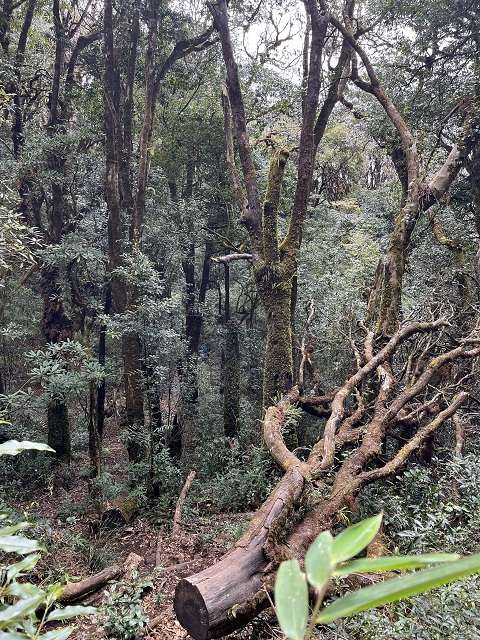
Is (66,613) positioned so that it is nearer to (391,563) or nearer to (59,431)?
(391,563)

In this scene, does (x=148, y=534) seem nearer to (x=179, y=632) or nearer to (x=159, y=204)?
(x=179, y=632)

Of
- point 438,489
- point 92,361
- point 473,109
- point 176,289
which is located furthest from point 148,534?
point 473,109

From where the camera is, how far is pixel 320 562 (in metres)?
0.60

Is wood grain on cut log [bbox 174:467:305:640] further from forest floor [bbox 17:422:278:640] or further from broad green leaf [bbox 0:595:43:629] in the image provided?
broad green leaf [bbox 0:595:43:629]

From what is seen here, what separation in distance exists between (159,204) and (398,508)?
9392mm

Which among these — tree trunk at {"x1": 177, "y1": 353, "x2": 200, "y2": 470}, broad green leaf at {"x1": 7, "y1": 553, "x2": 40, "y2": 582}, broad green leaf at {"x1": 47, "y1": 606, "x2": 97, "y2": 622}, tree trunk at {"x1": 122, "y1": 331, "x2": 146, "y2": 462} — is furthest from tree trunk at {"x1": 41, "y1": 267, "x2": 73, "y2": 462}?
broad green leaf at {"x1": 47, "y1": 606, "x2": 97, "y2": 622}

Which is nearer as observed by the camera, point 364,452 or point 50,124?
point 364,452

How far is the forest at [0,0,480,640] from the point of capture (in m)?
4.08

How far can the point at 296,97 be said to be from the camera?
10422 mm

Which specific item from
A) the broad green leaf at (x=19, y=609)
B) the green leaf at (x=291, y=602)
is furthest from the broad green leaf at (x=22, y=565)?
the green leaf at (x=291, y=602)

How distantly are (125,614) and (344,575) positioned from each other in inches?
151

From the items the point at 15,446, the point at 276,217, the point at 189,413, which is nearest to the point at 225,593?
the point at 15,446

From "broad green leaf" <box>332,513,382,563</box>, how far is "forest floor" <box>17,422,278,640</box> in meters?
3.17

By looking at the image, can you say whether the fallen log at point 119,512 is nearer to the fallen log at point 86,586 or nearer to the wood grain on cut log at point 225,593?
the fallen log at point 86,586
